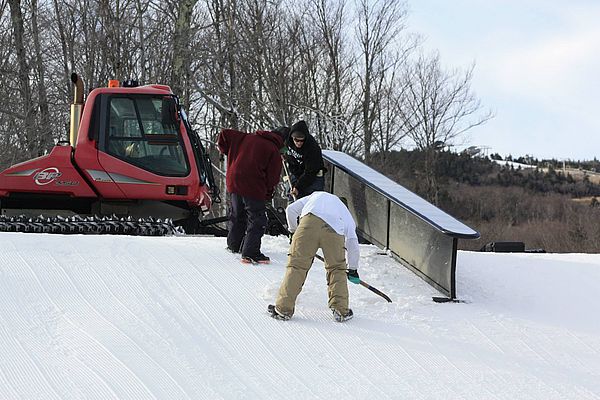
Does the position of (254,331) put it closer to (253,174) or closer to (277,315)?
(277,315)

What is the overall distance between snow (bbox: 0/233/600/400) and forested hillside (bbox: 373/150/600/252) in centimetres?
2017

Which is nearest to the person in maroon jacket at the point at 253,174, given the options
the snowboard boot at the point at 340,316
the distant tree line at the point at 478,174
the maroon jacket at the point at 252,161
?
the maroon jacket at the point at 252,161

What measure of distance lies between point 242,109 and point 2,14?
8533 mm

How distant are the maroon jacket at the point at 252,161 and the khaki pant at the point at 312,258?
150 cm

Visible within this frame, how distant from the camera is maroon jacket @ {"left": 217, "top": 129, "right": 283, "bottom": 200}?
8023 millimetres

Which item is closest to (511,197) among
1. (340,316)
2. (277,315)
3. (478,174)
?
(478,174)

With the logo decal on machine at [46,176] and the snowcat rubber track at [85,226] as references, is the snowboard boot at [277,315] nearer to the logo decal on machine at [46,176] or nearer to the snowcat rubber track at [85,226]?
the snowcat rubber track at [85,226]

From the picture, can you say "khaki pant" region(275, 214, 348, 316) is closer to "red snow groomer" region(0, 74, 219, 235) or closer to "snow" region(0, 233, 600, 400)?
"snow" region(0, 233, 600, 400)

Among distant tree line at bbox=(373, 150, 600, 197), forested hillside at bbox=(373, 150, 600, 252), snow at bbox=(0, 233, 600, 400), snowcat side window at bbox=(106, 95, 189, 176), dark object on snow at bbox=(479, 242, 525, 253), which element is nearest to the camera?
snow at bbox=(0, 233, 600, 400)

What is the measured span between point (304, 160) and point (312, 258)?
3000 millimetres

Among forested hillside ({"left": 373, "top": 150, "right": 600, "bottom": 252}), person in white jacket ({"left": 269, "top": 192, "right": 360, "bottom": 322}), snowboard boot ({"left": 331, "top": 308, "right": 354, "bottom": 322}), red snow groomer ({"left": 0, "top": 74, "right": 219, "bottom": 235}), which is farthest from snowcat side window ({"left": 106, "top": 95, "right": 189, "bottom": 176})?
forested hillside ({"left": 373, "top": 150, "right": 600, "bottom": 252})

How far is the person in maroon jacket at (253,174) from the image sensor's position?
801 cm

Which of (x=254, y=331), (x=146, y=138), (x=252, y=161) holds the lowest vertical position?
(x=254, y=331)

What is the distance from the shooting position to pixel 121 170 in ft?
35.3
